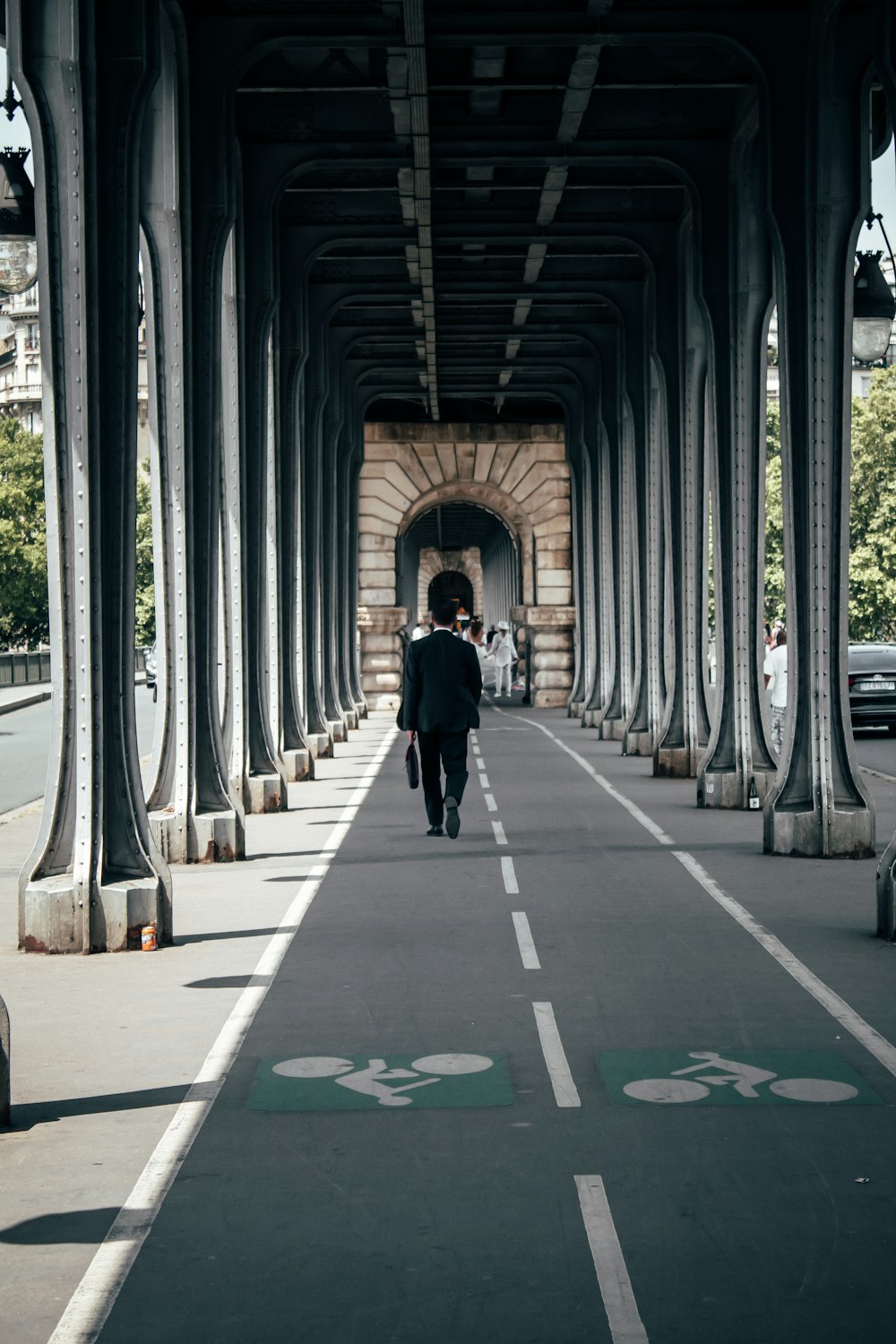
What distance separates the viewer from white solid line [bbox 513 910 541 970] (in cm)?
1063

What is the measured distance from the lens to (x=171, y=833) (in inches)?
631

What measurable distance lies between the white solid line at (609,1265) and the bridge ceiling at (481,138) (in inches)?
467

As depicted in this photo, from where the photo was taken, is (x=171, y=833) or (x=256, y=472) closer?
(x=171, y=833)

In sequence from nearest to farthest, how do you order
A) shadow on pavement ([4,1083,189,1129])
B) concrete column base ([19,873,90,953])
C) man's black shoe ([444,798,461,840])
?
shadow on pavement ([4,1083,189,1129])
concrete column base ([19,873,90,953])
man's black shoe ([444,798,461,840])

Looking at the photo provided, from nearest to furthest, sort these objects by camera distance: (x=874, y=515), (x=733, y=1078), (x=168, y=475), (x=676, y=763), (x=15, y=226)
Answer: (x=733, y=1078) < (x=15, y=226) < (x=168, y=475) < (x=676, y=763) < (x=874, y=515)

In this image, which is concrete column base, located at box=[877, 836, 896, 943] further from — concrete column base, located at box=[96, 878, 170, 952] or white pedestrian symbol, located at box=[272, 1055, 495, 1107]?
concrete column base, located at box=[96, 878, 170, 952]

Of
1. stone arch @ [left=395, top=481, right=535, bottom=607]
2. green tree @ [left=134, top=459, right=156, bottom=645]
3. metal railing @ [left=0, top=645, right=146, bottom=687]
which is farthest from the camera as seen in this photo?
green tree @ [left=134, top=459, right=156, bottom=645]

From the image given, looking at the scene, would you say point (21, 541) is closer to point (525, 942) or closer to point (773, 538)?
point (773, 538)

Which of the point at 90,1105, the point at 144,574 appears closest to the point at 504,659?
the point at 144,574

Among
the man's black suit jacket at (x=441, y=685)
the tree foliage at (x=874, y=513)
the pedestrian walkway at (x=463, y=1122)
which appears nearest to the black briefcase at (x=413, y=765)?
the man's black suit jacket at (x=441, y=685)

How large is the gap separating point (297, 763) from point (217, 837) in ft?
33.0

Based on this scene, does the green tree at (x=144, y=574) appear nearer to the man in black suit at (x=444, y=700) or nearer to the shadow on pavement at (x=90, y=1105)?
the man in black suit at (x=444, y=700)

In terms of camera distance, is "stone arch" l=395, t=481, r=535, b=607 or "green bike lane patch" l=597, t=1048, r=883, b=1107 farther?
"stone arch" l=395, t=481, r=535, b=607

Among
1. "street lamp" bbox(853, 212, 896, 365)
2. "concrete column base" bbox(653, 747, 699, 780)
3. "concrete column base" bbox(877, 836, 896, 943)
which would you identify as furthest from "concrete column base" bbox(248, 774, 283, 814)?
"concrete column base" bbox(877, 836, 896, 943)
